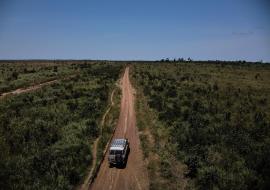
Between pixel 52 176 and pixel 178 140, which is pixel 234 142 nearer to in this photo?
pixel 178 140

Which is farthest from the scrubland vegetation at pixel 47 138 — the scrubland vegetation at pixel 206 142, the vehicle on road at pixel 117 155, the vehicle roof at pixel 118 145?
the scrubland vegetation at pixel 206 142

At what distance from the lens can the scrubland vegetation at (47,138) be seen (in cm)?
2794

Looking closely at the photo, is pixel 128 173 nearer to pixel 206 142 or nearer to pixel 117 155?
pixel 117 155

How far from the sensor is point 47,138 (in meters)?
37.6

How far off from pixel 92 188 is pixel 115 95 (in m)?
41.2

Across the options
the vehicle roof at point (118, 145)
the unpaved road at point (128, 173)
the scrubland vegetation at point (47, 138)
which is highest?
the vehicle roof at point (118, 145)

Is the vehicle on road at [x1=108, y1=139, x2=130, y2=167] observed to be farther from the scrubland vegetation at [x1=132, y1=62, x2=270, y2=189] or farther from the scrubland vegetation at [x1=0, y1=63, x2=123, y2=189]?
the scrubland vegetation at [x1=132, y1=62, x2=270, y2=189]

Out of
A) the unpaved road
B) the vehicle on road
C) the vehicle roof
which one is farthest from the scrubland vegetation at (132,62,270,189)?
the vehicle roof

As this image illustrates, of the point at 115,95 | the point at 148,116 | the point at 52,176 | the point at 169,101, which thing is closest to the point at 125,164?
the point at 52,176

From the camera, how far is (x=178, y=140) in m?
36.7

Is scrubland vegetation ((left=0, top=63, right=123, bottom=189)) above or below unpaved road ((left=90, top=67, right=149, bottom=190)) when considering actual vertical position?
above

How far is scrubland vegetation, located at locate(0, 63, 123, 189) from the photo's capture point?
27.9m

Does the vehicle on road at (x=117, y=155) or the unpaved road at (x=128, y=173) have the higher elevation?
the vehicle on road at (x=117, y=155)

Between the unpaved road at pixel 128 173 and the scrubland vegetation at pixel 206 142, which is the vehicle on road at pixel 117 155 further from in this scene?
the scrubland vegetation at pixel 206 142
